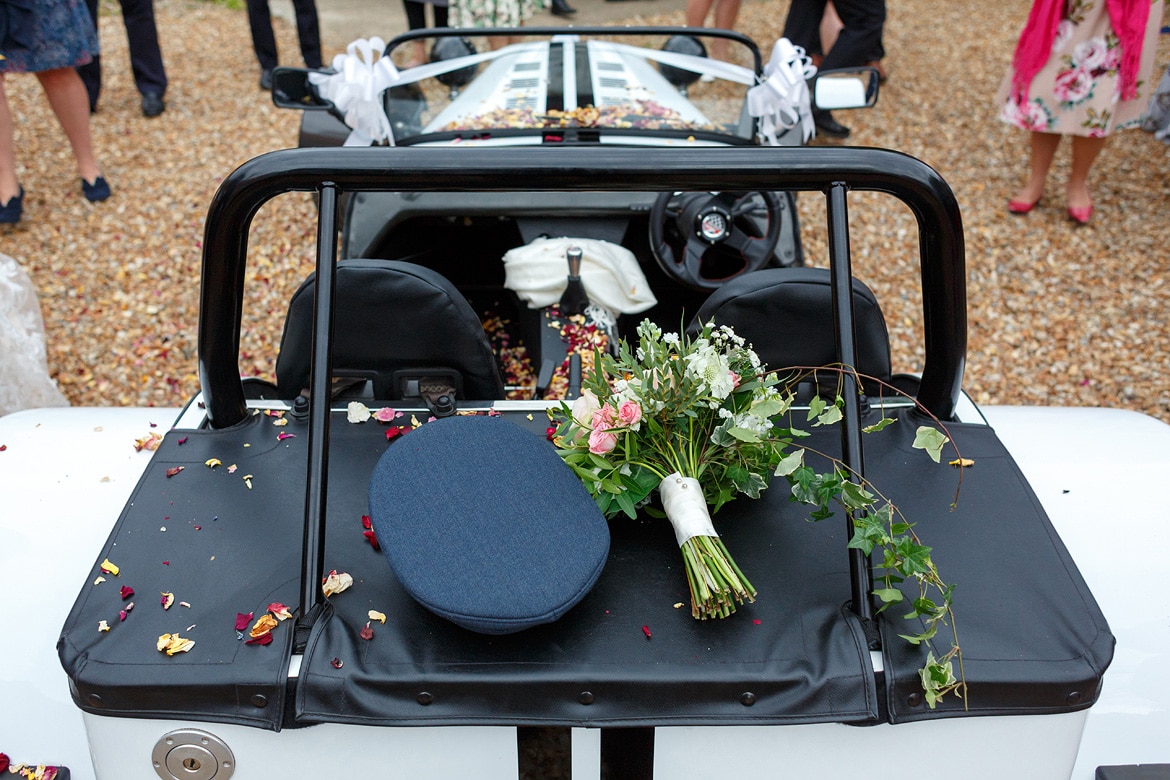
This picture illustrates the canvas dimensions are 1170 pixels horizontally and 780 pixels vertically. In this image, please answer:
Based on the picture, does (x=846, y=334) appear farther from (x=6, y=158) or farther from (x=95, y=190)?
(x=95, y=190)

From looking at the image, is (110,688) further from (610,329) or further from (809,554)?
(610,329)

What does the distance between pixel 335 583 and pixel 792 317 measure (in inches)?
45.3

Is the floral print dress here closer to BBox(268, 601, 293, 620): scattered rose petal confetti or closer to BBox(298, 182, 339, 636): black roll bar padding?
BBox(298, 182, 339, 636): black roll bar padding

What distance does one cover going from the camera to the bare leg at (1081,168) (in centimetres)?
496

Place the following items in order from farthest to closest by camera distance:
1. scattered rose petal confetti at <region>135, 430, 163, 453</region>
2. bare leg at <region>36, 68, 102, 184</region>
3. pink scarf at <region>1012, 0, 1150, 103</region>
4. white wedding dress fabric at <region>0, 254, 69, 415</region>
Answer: bare leg at <region>36, 68, 102, 184</region>, pink scarf at <region>1012, 0, 1150, 103</region>, white wedding dress fabric at <region>0, 254, 69, 415</region>, scattered rose petal confetti at <region>135, 430, 163, 453</region>

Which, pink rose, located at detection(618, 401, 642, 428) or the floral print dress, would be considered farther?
the floral print dress

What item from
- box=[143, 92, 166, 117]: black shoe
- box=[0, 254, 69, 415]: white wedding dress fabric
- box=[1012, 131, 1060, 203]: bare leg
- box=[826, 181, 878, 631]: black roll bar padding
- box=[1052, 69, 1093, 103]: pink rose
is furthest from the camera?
box=[143, 92, 166, 117]: black shoe

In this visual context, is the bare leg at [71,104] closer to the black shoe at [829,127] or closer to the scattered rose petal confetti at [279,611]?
the black shoe at [829,127]

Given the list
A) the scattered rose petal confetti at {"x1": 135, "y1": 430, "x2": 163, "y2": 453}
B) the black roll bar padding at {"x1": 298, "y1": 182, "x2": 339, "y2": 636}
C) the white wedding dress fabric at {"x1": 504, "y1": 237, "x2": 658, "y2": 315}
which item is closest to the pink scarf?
the white wedding dress fabric at {"x1": 504, "y1": 237, "x2": 658, "y2": 315}

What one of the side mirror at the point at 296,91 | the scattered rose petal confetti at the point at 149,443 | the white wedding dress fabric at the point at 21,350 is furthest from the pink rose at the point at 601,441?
the white wedding dress fabric at the point at 21,350

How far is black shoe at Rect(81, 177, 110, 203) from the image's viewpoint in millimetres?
5367

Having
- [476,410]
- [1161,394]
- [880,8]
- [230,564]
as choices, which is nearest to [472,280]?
[476,410]

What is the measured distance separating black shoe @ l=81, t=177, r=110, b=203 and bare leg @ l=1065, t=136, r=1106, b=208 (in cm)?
570

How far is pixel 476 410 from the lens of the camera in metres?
1.80
